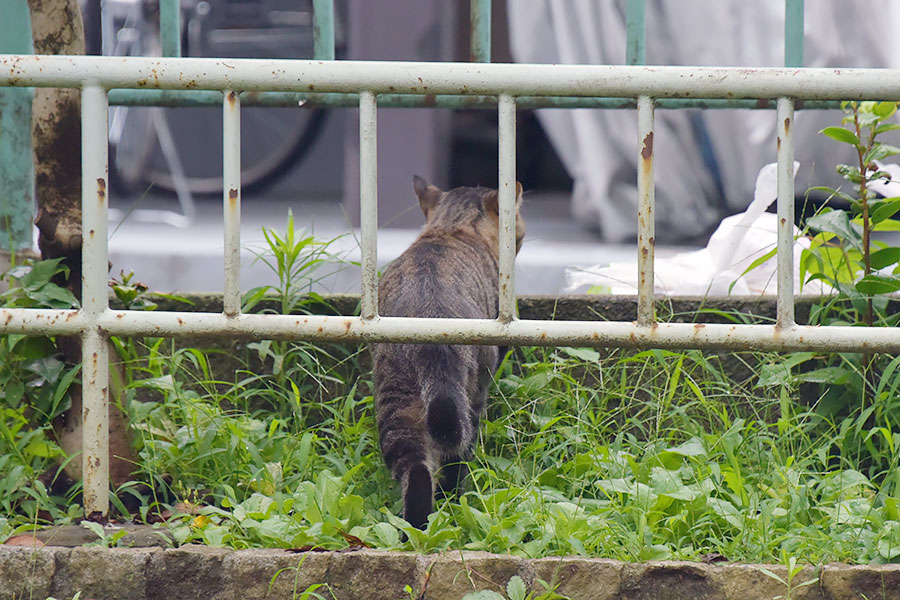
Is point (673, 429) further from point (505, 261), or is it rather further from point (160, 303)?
point (160, 303)

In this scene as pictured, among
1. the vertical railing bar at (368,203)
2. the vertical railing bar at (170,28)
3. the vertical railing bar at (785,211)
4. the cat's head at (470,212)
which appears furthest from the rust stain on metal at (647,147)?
the vertical railing bar at (170,28)

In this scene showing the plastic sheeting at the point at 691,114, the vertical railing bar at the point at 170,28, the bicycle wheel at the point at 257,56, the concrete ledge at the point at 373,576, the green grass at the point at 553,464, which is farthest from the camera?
the bicycle wheel at the point at 257,56

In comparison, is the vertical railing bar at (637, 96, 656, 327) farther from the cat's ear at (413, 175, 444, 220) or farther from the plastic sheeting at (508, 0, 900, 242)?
the plastic sheeting at (508, 0, 900, 242)

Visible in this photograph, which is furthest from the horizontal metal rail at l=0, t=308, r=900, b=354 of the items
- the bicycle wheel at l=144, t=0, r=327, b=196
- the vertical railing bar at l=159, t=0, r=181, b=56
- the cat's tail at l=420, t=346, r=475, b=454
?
the bicycle wheel at l=144, t=0, r=327, b=196

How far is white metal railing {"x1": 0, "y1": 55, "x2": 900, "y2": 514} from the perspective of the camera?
197 cm

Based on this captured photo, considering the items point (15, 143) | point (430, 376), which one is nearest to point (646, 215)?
point (430, 376)

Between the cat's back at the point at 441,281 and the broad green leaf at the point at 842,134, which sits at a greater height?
the broad green leaf at the point at 842,134

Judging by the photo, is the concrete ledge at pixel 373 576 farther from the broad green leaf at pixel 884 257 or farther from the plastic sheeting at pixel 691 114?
the plastic sheeting at pixel 691 114

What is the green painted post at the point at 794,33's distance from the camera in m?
2.92

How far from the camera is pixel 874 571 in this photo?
178 centimetres

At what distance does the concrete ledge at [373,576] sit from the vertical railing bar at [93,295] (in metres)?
0.20

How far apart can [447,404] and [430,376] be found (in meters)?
0.12

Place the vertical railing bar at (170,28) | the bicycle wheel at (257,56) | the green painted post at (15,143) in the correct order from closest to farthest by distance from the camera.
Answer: the green painted post at (15,143) → the vertical railing bar at (170,28) → the bicycle wheel at (257,56)

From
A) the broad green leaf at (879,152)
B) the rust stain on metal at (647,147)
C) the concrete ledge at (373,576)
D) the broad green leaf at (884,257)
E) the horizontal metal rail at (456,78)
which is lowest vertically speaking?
the concrete ledge at (373,576)
